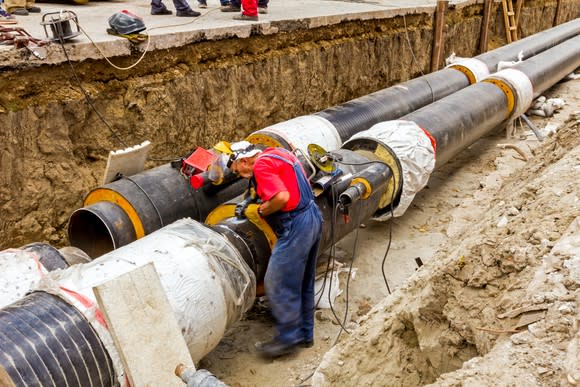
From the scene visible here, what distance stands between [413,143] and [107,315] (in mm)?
3940

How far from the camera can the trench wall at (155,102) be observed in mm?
4449

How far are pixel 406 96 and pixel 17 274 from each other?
5.62m

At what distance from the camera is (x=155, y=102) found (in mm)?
5387

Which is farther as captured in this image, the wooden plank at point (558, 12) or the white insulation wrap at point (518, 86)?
the wooden plank at point (558, 12)

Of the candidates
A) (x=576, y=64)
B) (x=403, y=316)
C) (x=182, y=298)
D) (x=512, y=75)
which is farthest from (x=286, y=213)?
(x=576, y=64)

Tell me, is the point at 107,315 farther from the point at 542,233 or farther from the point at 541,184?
the point at 541,184

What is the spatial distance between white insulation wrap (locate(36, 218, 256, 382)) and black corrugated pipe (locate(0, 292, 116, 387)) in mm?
60

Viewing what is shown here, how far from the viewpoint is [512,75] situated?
27.6 feet

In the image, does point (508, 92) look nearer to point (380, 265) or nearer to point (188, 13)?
point (380, 265)

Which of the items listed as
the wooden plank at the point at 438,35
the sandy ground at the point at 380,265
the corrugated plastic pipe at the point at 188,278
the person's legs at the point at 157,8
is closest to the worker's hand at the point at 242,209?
the corrugated plastic pipe at the point at 188,278

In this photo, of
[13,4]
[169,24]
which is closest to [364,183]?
[169,24]

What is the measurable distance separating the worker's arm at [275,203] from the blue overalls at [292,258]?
0.13m

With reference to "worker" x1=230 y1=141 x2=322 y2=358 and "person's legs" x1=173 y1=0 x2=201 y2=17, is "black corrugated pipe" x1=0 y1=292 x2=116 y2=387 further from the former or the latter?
"person's legs" x1=173 y1=0 x2=201 y2=17

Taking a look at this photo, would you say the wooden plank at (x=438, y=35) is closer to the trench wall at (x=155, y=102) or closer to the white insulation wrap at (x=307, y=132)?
the trench wall at (x=155, y=102)
